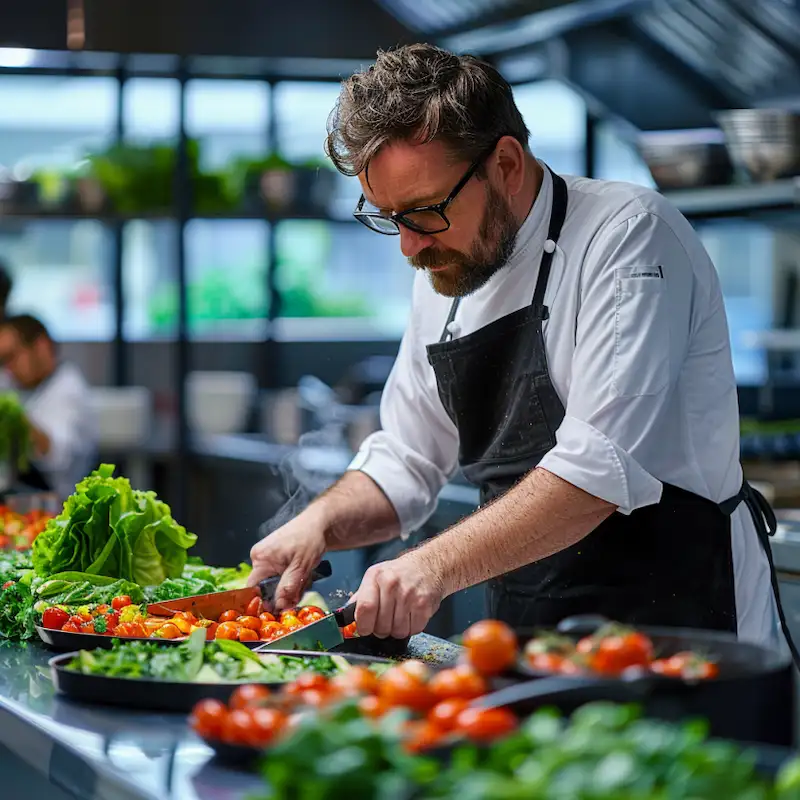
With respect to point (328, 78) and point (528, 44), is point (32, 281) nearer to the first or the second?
point (328, 78)

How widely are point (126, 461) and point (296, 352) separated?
1.18 metres

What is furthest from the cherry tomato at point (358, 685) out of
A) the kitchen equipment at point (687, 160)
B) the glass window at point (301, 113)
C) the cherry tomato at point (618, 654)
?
the glass window at point (301, 113)

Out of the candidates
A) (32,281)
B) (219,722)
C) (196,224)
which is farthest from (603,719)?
(32,281)

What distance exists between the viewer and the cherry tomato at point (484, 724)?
1.20 meters

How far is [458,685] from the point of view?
131 centimetres

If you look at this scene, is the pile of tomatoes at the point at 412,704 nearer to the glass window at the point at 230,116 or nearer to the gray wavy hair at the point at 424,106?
the gray wavy hair at the point at 424,106

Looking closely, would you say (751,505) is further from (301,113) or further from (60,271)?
(60,271)

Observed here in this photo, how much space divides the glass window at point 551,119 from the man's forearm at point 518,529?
420 centimetres

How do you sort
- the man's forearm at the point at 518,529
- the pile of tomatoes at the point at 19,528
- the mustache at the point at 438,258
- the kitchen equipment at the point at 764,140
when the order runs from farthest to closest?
the kitchen equipment at the point at 764,140
the pile of tomatoes at the point at 19,528
the mustache at the point at 438,258
the man's forearm at the point at 518,529

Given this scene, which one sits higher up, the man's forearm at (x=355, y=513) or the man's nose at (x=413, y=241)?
the man's nose at (x=413, y=241)

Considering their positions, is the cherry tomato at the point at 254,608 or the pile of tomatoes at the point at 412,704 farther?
the cherry tomato at the point at 254,608

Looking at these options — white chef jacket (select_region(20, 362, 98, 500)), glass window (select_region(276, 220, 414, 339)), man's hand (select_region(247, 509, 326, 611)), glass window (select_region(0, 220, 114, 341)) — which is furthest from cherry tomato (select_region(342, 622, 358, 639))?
glass window (select_region(0, 220, 114, 341))

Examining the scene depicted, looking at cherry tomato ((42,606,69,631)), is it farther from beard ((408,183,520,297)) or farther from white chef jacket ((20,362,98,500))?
white chef jacket ((20,362,98,500))

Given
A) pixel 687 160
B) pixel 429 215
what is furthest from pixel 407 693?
pixel 687 160
